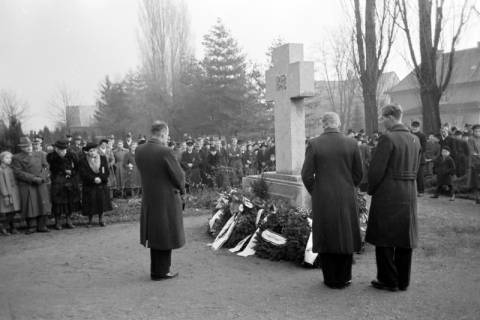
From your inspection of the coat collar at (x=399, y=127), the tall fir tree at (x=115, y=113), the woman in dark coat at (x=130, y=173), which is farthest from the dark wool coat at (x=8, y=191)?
the tall fir tree at (x=115, y=113)

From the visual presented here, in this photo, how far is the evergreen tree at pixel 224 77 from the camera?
29.1 meters

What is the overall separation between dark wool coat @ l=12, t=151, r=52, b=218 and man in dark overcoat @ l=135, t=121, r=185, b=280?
15.0ft

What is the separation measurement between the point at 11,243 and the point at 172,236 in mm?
4413

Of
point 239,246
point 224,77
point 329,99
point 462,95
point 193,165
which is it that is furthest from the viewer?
point 462,95

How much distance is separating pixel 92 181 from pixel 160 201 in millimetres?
4525

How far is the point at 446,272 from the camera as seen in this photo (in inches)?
211

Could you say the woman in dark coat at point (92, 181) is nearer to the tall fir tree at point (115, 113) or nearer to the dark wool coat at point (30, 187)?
the dark wool coat at point (30, 187)

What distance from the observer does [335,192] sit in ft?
16.0

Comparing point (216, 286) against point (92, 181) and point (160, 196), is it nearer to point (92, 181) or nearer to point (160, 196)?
point (160, 196)

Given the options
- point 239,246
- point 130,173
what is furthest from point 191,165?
point 239,246

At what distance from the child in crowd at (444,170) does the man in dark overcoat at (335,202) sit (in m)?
7.13

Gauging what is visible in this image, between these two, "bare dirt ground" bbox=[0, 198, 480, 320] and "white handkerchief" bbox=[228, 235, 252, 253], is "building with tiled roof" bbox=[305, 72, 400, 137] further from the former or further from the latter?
"bare dirt ground" bbox=[0, 198, 480, 320]

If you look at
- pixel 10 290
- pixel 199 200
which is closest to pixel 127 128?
pixel 199 200

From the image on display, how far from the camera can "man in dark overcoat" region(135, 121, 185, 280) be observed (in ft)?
17.4
